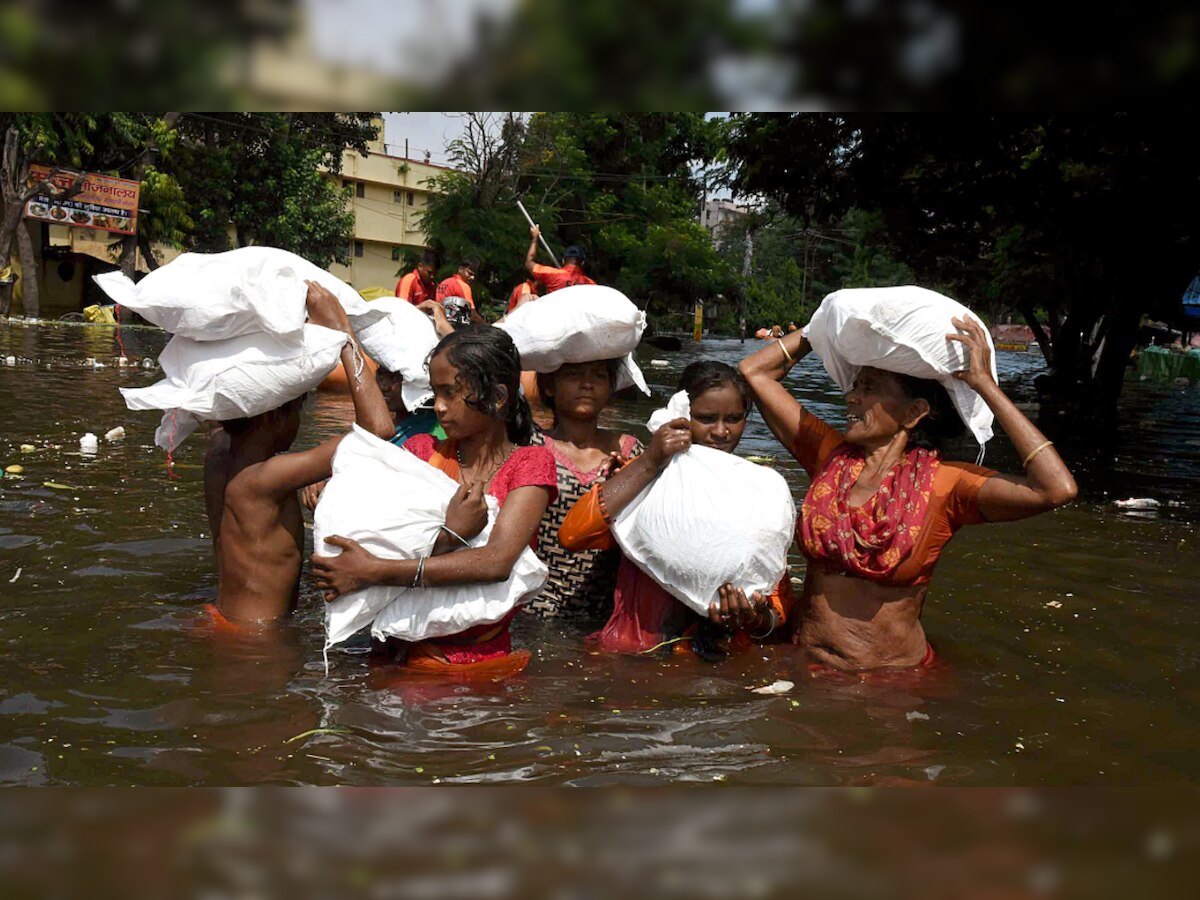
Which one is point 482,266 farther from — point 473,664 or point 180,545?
point 473,664

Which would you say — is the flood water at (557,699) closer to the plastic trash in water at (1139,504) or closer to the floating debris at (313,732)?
the floating debris at (313,732)

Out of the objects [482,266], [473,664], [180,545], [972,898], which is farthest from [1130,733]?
[482,266]

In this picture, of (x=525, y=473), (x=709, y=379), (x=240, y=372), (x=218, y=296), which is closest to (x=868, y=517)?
(x=709, y=379)

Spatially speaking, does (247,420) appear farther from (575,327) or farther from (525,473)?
(575,327)

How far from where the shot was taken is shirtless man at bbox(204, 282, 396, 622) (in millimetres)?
3668

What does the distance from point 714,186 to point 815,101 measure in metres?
14.0

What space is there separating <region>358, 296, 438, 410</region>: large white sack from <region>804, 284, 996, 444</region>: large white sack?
171 centimetres

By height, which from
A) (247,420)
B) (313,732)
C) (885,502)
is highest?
(247,420)

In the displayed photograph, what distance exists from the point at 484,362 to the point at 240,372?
83 centimetres

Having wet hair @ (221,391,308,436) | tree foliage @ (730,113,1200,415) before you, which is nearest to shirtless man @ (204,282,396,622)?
wet hair @ (221,391,308,436)

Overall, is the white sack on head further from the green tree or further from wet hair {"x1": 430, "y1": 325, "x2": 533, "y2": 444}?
the green tree

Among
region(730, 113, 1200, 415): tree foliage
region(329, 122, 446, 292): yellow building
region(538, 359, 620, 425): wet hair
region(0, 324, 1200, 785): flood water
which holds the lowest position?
region(0, 324, 1200, 785): flood water

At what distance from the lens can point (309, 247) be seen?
36.8 metres

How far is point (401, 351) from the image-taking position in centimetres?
449
